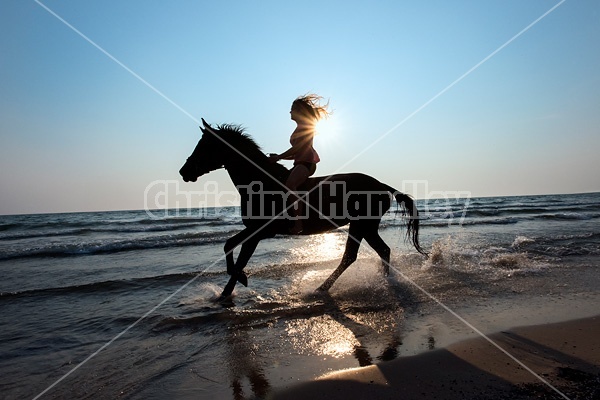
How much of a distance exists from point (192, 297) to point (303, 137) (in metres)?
3.40

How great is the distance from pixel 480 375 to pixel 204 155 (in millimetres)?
5267

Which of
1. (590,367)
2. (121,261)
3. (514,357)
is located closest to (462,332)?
(514,357)

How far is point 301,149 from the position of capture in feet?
20.4

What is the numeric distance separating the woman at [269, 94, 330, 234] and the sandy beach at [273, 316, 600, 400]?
3544mm

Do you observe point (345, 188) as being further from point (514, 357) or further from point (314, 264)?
point (514, 357)

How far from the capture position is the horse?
620 centimetres

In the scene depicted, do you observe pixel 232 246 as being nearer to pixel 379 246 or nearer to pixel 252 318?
pixel 252 318

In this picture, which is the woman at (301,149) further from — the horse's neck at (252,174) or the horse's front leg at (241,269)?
the horse's front leg at (241,269)

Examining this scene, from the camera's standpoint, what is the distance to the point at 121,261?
11250mm

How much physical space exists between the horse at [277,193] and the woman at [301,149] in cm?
11

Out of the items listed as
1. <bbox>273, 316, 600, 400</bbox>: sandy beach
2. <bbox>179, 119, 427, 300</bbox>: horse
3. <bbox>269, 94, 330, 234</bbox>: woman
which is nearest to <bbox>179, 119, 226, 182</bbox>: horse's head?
<bbox>179, 119, 427, 300</bbox>: horse

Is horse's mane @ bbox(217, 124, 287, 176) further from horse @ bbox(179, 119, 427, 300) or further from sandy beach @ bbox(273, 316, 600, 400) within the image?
sandy beach @ bbox(273, 316, 600, 400)

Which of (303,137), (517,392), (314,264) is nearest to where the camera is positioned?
(517,392)

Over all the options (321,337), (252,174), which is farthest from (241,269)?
(321,337)
